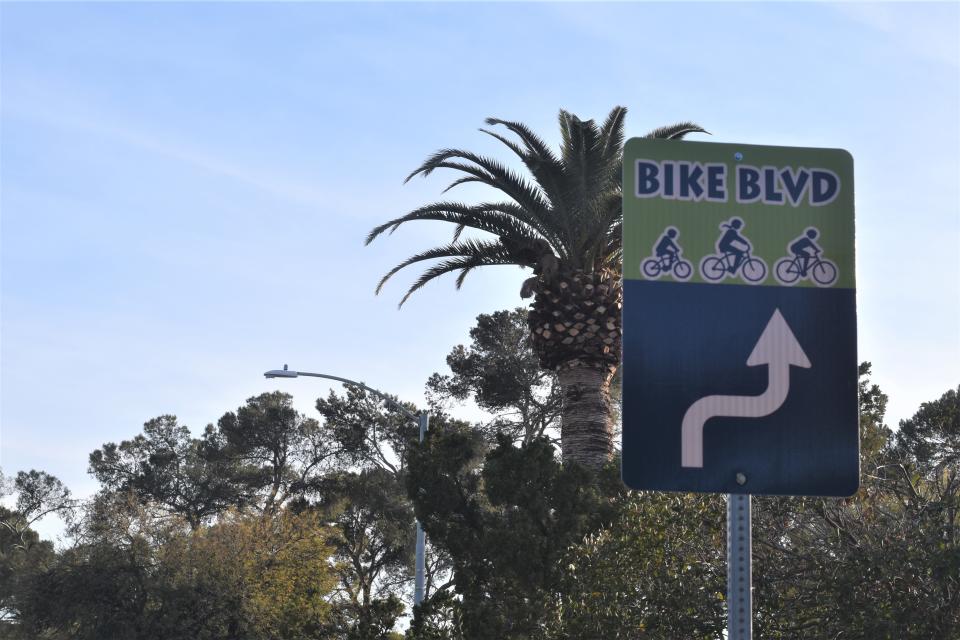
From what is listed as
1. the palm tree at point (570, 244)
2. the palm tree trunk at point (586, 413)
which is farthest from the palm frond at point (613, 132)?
the palm tree trunk at point (586, 413)

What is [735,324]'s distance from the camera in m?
4.96

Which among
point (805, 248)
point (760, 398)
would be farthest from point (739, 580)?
point (805, 248)

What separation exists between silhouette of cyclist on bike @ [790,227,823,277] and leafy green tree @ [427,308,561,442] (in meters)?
41.8

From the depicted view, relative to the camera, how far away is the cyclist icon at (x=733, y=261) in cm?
496

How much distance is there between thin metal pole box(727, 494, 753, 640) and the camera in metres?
4.70

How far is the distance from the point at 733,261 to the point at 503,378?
143 feet

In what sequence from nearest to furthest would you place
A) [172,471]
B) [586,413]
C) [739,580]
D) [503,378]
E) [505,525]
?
1. [739,580]
2. [505,525]
3. [586,413]
4. [503,378]
5. [172,471]

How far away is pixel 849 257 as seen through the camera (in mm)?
5020

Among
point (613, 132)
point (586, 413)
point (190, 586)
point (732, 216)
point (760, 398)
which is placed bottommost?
point (190, 586)

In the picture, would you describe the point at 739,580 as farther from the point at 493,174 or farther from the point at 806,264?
the point at 493,174

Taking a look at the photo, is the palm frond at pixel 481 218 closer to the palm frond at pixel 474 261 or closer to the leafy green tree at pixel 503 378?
the palm frond at pixel 474 261

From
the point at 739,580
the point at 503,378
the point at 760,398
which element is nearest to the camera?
the point at 739,580

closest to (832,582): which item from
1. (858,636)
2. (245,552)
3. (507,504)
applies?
(858,636)

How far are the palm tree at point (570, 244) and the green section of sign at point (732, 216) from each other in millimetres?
17213
